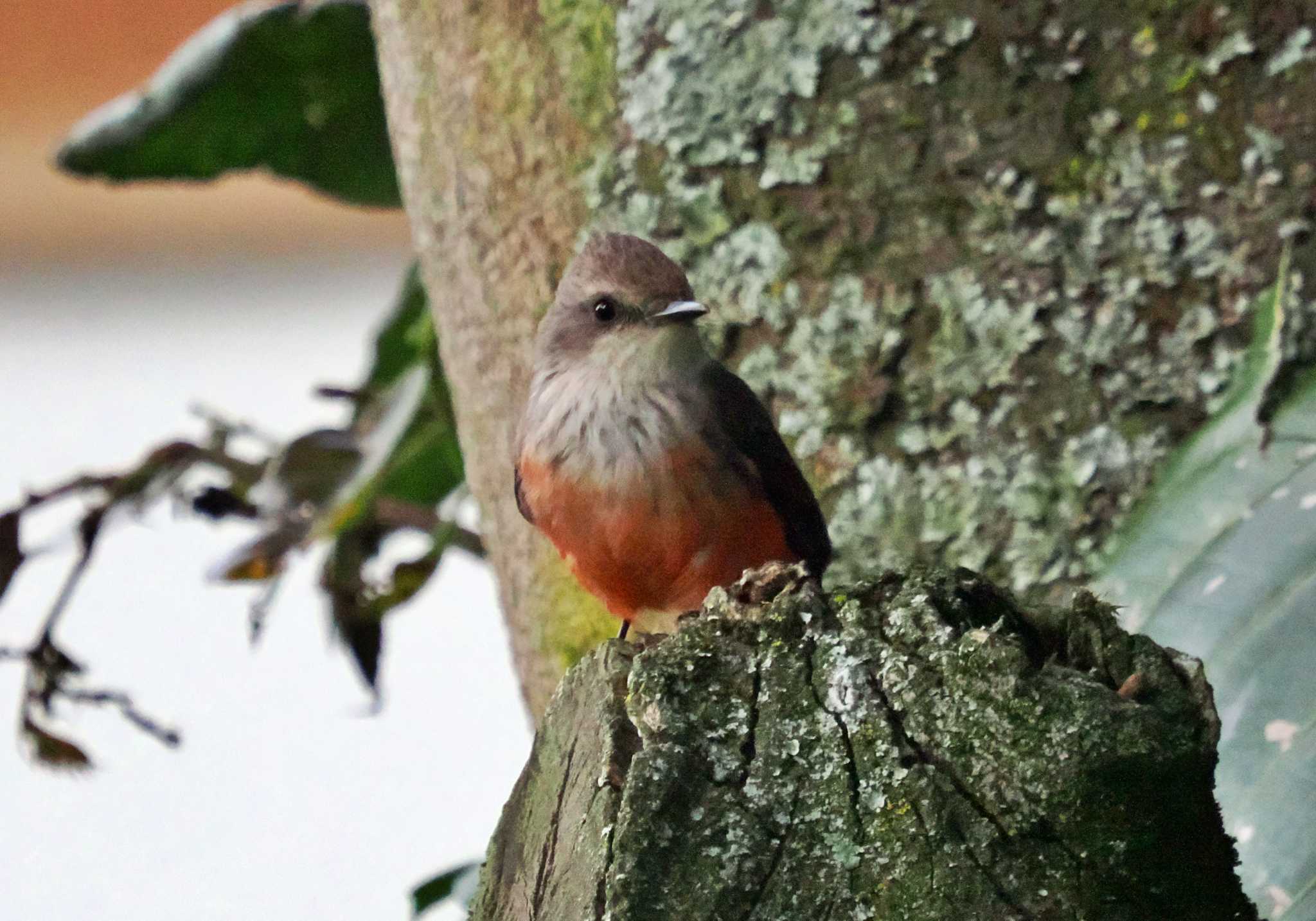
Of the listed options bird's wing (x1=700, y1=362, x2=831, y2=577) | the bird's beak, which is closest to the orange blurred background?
the bird's beak

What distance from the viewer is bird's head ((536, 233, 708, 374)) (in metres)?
2.55

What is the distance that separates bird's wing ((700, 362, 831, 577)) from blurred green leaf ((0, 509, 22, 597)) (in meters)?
1.60

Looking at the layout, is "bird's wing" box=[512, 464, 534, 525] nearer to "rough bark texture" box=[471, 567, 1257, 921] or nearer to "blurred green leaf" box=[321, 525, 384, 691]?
"blurred green leaf" box=[321, 525, 384, 691]

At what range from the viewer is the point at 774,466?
99.7 inches

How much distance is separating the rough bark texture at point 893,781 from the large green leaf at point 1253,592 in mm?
557

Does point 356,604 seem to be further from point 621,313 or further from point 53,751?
point 621,313

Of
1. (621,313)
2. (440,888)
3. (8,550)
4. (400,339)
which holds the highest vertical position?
(400,339)

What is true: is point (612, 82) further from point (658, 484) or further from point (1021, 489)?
point (1021, 489)

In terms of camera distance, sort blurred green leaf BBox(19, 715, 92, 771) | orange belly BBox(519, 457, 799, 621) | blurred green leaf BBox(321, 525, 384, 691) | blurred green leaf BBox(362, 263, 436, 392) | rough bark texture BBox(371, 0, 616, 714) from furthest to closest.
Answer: blurred green leaf BBox(362, 263, 436, 392)
blurred green leaf BBox(321, 525, 384, 691)
blurred green leaf BBox(19, 715, 92, 771)
rough bark texture BBox(371, 0, 616, 714)
orange belly BBox(519, 457, 799, 621)

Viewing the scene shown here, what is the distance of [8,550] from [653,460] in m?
1.51

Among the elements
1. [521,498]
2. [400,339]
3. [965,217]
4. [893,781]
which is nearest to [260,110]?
[400,339]

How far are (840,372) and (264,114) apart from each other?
179 centimetres

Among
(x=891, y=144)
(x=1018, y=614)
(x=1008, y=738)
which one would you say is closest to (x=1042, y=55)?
(x=891, y=144)

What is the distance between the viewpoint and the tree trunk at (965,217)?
2.46 meters
